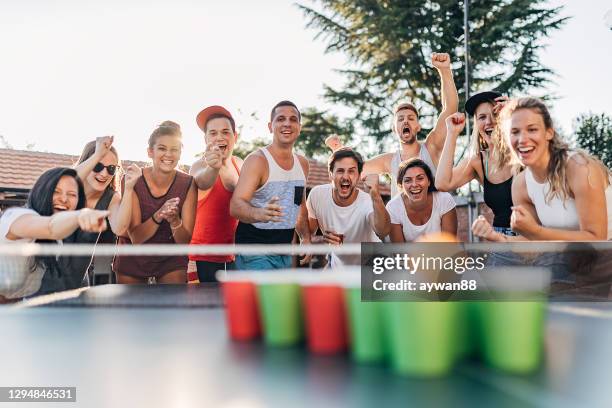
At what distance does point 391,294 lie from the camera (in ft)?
3.70

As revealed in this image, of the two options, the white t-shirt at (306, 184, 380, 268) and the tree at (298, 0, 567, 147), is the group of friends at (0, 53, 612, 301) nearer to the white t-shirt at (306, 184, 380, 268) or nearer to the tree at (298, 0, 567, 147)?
the white t-shirt at (306, 184, 380, 268)

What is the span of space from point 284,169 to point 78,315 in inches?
69.9

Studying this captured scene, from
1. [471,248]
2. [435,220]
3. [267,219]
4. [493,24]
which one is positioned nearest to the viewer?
[471,248]

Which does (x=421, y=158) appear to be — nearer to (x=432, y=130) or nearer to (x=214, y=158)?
(x=432, y=130)

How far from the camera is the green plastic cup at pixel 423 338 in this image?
0.96m

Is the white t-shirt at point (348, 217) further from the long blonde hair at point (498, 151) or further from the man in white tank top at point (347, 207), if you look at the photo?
the long blonde hair at point (498, 151)

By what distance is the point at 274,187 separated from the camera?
3301 mm

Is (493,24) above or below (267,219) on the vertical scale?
above

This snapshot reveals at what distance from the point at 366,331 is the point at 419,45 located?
17036mm

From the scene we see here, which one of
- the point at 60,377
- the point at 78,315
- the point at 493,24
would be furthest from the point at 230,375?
the point at 493,24

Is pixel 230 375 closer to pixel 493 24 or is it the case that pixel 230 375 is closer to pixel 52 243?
pixel 52 243

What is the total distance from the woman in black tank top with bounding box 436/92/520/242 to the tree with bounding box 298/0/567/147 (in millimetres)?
13689

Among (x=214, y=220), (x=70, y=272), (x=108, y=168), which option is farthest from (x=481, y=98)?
(x=70, y=272)

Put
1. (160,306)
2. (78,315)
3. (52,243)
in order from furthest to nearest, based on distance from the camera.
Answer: (52,243) < (160,306) < (78,315)
